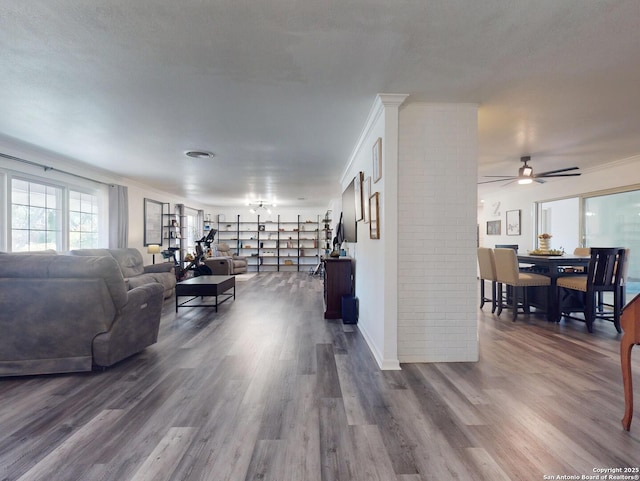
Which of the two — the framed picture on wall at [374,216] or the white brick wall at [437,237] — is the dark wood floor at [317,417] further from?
the framed picture on wall at [374,216]

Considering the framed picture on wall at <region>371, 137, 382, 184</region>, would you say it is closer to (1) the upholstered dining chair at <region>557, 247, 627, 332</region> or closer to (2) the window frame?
(1) the upholstered dining chair at <region>557, 247, 627, 332</region>

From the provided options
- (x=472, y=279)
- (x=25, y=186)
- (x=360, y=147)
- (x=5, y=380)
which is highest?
(x=360, y=147)

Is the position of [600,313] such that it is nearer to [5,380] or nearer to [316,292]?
[316,292]

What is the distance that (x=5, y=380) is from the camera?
2463 mm

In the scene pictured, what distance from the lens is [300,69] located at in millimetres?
2195

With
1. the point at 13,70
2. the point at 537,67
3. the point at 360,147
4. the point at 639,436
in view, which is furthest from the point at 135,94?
the point at 639,436

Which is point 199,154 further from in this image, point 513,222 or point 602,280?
point 513,222

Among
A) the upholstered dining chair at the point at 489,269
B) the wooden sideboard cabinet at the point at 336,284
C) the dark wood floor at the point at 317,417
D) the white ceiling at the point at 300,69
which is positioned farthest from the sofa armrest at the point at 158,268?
the upholstered dining chair at the point at 489,269

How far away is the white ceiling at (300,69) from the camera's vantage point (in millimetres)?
1661

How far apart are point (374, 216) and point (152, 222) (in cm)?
631

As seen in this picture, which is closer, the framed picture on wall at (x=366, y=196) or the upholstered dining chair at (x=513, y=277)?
the framed picture on wall at (x=366, y=196)

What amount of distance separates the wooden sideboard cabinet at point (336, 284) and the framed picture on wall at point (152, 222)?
16.2 feet

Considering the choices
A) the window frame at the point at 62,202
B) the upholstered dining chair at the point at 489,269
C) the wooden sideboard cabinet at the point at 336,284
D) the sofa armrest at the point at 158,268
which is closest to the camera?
the window frame at the point at 62,202

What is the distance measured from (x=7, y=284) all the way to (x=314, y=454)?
2725 mm
